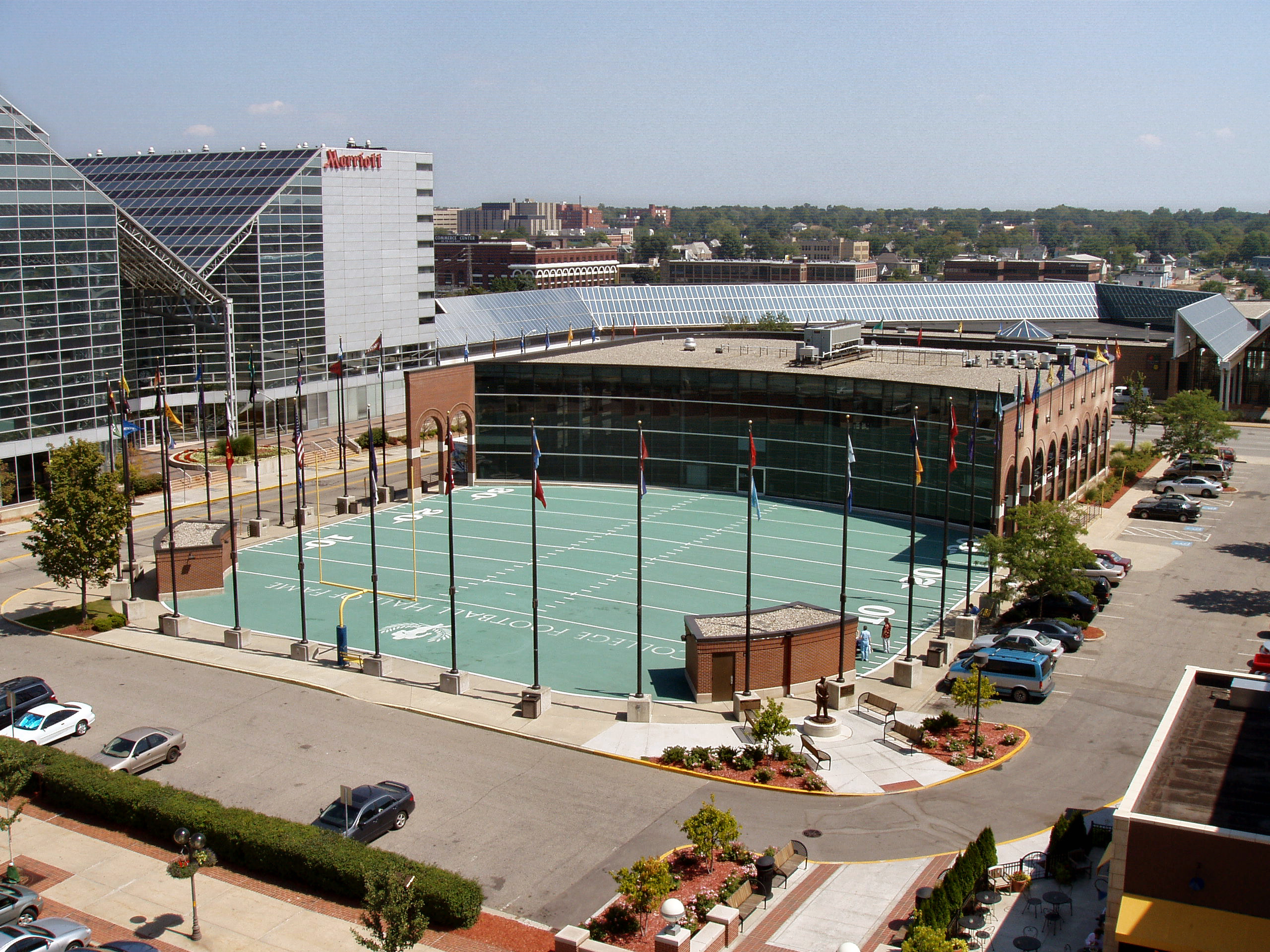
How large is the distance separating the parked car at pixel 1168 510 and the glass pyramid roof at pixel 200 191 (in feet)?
192

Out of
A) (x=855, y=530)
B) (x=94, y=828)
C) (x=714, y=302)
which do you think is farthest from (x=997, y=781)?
(x=714, y=302)

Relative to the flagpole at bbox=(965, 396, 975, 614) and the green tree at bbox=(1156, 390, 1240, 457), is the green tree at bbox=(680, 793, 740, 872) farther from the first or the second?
the green tree at bbox=(1156, 390, 1240, 457)

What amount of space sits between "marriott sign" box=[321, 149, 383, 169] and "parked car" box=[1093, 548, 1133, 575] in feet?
192

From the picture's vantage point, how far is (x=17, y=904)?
947 inches

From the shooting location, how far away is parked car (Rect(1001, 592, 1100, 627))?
4441 centimetres

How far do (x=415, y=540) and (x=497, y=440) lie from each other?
13.6 metres

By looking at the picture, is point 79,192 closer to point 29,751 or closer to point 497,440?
point 497,440

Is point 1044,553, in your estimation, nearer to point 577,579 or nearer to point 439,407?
point 577,579

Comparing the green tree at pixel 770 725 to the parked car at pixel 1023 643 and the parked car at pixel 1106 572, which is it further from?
the parked car at pixel 1106 572

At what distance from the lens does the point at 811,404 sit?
62.7 meters

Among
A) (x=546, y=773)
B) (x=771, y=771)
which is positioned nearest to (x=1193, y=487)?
(x=771, y=771)

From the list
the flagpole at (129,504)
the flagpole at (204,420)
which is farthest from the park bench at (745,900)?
the flagpole at (204,420)

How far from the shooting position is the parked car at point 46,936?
21875 mm

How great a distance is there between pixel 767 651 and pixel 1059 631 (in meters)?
11.9
